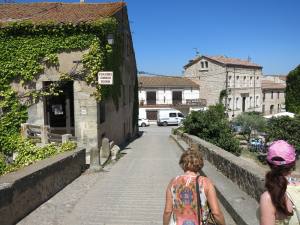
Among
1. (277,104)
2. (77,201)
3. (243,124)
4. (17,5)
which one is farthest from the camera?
(277,104)

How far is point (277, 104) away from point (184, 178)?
72188mm

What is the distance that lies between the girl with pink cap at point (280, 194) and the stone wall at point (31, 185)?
4.25 meters

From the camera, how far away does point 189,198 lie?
3.68 meters

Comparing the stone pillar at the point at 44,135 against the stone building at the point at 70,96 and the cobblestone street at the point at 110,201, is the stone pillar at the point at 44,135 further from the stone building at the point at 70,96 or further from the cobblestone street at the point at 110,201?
the cobblestone street at the point at 110,201

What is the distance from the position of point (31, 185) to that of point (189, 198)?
4314mm

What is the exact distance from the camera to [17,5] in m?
18.8

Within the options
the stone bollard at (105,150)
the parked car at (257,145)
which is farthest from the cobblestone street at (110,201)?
the parked car at (257,145)

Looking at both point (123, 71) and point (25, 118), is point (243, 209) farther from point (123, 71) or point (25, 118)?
point (123, 71)

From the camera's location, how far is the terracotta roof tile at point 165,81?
57500mm

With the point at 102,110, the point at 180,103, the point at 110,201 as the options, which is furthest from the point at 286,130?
the point at 180,103

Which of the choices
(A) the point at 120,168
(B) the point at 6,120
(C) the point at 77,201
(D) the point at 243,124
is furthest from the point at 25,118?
(D) the point at 243,124

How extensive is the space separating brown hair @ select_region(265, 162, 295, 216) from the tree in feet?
125

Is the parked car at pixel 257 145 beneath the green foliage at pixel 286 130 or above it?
beneath

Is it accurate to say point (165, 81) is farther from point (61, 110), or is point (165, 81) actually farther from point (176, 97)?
point (61, 110)
